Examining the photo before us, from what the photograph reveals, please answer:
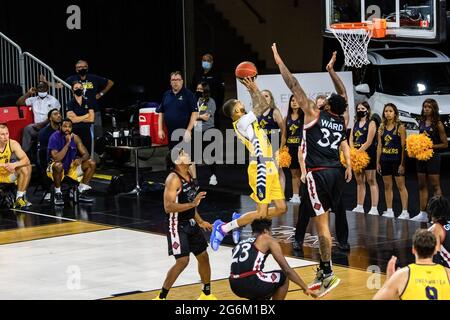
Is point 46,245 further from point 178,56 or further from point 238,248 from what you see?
point 178,56

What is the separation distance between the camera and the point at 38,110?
728 inches

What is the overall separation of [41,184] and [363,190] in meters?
5.44

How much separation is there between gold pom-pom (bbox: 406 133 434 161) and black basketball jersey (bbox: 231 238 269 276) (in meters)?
6.01

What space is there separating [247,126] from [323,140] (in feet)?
4.11

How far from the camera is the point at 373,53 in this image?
20562 millimetres

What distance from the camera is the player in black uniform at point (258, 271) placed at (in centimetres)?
944

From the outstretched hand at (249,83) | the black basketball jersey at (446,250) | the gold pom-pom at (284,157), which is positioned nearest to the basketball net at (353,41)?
the gold pom-pom at (284,157)

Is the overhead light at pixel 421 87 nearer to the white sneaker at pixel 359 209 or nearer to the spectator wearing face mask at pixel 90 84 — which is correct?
the white sneaker at pixel 359 209

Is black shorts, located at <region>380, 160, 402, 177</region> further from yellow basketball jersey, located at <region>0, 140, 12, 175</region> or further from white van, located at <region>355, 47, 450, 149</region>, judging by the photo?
yellow basketball jersey, located at <region>0, 140, 12, 175</region>

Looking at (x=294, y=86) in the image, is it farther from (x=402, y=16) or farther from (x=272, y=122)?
(x=402, y=16)

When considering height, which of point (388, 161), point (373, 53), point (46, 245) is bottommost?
point (46, 245)

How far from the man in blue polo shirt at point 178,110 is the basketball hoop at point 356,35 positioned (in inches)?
105

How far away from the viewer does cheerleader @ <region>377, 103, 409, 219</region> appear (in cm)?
1507
